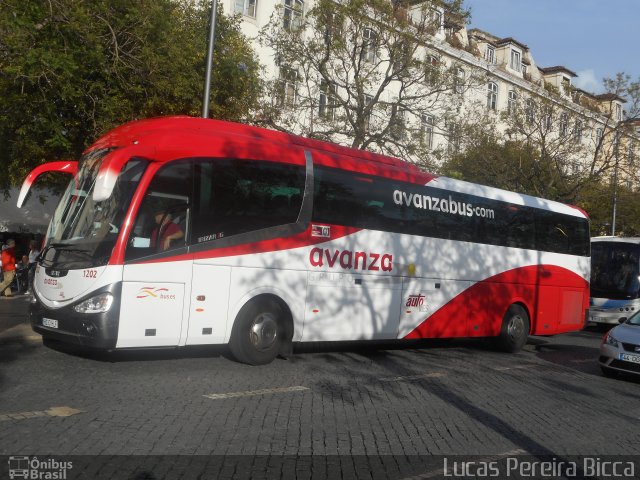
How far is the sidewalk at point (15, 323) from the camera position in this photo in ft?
38.0

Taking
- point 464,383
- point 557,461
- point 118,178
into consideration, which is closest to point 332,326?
point 464,383

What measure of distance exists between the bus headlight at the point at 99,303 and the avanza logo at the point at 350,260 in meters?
3.43

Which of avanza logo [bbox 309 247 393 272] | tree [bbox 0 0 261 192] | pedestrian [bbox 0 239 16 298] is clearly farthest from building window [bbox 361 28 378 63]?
avanza logo [bbox 309 247 393 272]

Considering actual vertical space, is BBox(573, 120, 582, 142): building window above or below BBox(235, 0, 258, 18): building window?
below

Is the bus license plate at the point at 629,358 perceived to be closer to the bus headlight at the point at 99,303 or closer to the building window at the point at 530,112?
the bus headlight at the point at 99,303

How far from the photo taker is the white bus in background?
77.0 ft

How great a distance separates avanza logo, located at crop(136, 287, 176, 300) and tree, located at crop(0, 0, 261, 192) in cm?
591

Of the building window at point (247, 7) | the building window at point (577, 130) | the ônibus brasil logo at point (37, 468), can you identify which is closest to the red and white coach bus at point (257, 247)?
the ônibus brasil logo at point (37, 468)

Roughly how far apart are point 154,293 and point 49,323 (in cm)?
143

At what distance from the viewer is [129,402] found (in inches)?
290

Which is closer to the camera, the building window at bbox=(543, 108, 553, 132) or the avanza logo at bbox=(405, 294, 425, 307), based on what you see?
the avanza logo at bbox=(405, 294, 425, 307)

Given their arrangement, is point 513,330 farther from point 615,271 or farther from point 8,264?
point 8,264

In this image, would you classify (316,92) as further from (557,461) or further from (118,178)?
(557,461)

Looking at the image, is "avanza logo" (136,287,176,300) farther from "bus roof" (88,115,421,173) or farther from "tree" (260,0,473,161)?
"tree" (260,0,473,161)
